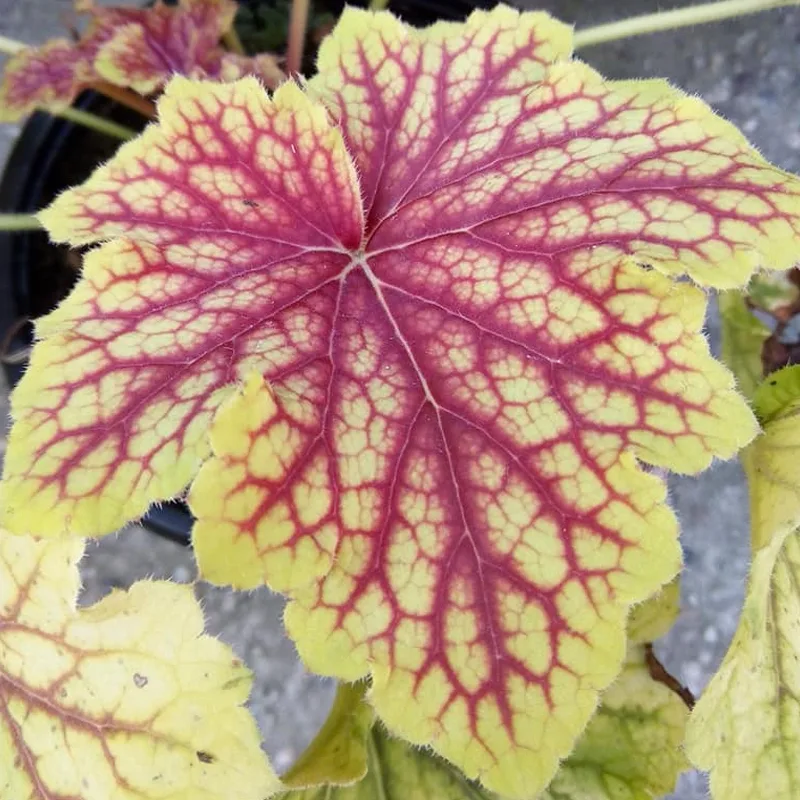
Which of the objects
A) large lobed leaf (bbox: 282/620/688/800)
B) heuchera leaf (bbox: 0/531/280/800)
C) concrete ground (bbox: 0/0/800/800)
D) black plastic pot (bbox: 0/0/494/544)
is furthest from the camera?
concrete ground (bbox: 0/0/800/800)

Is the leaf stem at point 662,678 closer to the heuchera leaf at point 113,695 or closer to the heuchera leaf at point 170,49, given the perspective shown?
the heuchera leaf at point 113,695

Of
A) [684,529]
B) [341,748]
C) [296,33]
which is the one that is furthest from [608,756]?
[296,33]

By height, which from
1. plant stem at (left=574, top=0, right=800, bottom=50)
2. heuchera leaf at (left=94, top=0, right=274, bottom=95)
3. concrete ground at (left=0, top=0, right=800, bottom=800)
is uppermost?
plant stem at (left=574, top=0, right=800, bottom=50)

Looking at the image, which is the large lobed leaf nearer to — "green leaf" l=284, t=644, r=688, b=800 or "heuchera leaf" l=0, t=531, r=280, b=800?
"green leaf" l=284, t=644, r=688, b=800

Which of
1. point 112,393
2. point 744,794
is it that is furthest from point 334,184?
point 744,794

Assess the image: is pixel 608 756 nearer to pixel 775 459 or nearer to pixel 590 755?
pixel 590 755

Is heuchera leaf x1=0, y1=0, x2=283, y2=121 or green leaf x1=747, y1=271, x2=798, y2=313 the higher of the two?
heuchera leaf x1=0, y1=0, x2=283, y2=121

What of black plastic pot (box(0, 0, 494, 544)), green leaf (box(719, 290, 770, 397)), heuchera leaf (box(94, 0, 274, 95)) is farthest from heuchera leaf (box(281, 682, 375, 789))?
heuchera leaf (box(94, 0, 274, 95))
